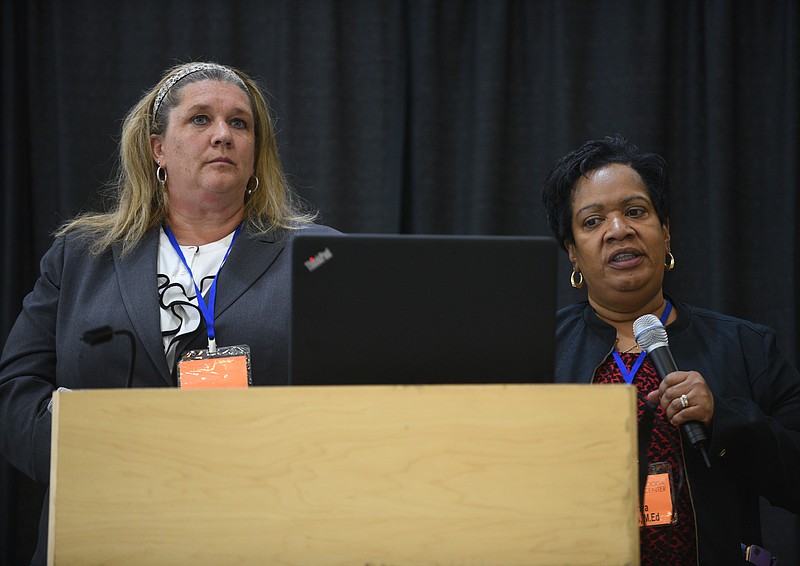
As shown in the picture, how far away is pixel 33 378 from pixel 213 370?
0.48 m

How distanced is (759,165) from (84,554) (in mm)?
2857

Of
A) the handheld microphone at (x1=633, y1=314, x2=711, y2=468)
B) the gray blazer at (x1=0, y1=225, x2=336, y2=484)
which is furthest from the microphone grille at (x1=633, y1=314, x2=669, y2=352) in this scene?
the gray blazer at (x1=0, y1=225, x2=336, y2=484)

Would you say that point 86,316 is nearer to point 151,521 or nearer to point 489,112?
point 151,521

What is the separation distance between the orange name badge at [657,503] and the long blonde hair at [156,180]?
3.74 feet

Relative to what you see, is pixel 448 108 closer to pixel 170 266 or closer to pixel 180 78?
pixel 180 78

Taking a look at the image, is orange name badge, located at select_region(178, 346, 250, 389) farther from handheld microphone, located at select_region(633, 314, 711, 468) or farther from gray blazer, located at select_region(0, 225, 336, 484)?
handheld microphone, located at select_region(633, 314, 711, 468)

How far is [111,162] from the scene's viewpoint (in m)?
3.37

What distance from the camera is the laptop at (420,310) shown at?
138 centimetres

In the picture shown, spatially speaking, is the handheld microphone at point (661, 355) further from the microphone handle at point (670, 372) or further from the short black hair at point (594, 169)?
the short black hair at point (594, 169)

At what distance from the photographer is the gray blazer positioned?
79.2 inches

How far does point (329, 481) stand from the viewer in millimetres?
1242

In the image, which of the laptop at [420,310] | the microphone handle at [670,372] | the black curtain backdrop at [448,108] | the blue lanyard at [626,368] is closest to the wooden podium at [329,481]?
the laptop at [420,310]

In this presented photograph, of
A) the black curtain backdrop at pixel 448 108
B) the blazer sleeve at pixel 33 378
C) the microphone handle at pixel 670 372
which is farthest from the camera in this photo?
the black curtain backdrop at pixel 448 108

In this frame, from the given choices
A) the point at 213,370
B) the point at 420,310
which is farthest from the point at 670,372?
the point at 213,370
